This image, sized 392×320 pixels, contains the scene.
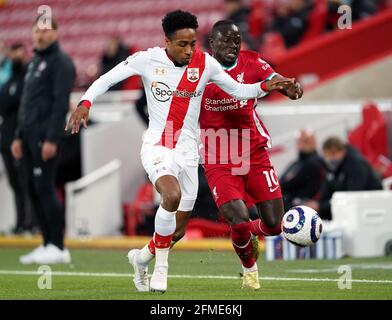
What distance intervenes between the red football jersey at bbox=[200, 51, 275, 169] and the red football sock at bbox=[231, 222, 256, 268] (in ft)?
2.10

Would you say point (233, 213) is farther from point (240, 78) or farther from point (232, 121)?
point (240, 78)

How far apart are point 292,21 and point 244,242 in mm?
11833

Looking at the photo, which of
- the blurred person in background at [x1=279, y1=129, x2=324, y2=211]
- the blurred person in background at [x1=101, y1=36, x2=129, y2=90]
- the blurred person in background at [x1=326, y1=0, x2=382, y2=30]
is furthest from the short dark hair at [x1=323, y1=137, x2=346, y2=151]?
the blurred person in background at [x1=101, y1=36, x2=129, y2=90]

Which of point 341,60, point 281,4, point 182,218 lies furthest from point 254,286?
point 281,4

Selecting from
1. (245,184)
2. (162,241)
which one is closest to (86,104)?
(162,241)

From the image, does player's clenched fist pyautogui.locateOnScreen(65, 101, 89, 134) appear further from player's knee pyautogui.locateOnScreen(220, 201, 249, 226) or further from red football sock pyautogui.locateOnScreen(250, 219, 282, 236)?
red football sock pyautogui.locateOnScreen(250, 219, 282, 236)

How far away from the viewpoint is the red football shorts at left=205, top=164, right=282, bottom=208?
33.6ft

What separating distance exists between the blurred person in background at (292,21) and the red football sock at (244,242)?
11420 mm

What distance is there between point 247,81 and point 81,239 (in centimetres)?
655

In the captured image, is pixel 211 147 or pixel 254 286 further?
pixel 211 147

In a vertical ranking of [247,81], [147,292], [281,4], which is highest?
[281,4]

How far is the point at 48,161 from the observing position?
1284 cm

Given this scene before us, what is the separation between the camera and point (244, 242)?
9.93 meters

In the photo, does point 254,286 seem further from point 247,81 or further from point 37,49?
point 37,49
